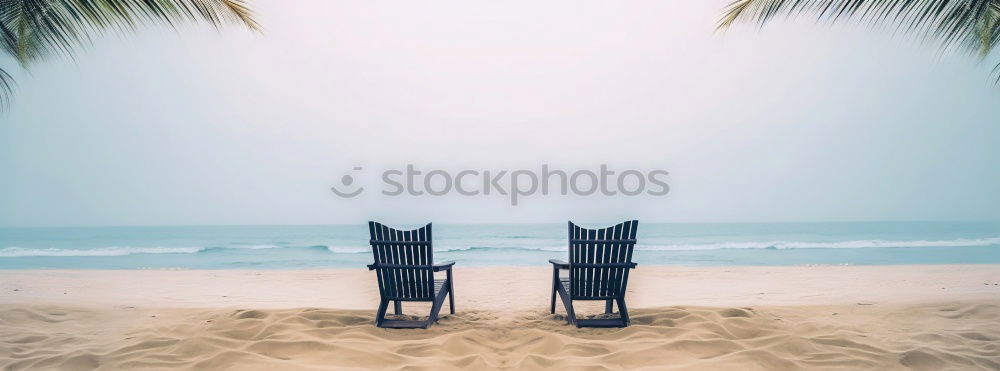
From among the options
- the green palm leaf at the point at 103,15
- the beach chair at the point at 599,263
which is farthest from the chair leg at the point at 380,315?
the green palm leaf at the point at 103,15

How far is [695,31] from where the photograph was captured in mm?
23734

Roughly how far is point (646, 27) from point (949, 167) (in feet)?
70.0

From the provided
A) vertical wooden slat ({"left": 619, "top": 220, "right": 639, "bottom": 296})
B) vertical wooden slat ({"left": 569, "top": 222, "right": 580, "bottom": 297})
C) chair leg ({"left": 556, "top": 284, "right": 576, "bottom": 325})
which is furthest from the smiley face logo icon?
vertical wooden slat ({"left": 619, "top": 220, "right": 639, "bottom": 296})

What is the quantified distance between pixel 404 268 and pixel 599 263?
1580 millimetres

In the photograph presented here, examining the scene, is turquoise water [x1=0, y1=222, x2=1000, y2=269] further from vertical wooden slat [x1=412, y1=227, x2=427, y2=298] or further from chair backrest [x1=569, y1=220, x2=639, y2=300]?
vertical wooden slat [x1=412, y1=227, x2=427, y2=298]

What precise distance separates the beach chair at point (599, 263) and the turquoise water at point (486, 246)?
1041 centimetres

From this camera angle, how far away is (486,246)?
19562 mm

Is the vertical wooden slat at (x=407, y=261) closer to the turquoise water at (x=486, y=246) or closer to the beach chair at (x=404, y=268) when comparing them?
the beach chair at (x=404, y=268)

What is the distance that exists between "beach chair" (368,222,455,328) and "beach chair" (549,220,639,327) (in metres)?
1.08

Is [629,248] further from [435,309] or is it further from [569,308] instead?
[435,309]

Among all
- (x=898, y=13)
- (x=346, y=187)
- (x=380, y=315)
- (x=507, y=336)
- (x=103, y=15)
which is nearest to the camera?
(x=103, y=15)

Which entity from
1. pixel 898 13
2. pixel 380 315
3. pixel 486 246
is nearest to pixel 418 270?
pixel 380 315

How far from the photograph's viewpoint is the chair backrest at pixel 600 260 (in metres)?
3.91

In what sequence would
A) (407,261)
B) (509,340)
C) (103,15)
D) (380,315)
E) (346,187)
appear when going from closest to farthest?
1. (103,15)
2. (509,340)
3. (380,315)
4. (407,261)
5. (346,187)
